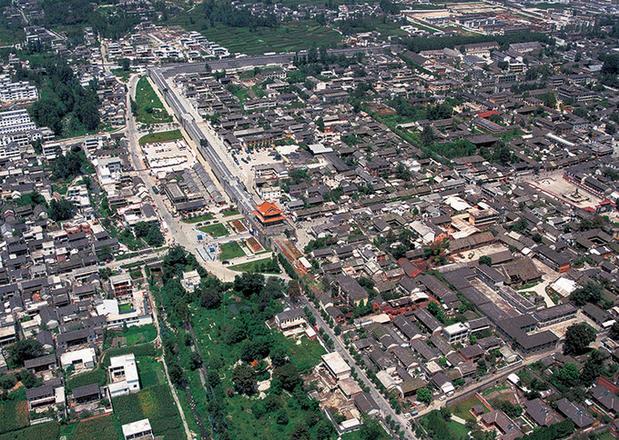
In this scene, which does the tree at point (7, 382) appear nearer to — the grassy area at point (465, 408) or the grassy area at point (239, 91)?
the grassy area at point (465, 408)

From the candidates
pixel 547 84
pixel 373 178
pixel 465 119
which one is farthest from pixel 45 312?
pixel 547 84

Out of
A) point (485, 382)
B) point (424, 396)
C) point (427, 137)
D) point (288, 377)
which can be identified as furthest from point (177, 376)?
point (427, 137)

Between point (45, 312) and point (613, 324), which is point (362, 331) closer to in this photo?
point (613, 324)

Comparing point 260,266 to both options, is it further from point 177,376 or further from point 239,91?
point 239,91

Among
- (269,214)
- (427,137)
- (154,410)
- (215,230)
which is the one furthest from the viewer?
(427,137)

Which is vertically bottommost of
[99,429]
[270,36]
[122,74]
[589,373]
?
[122,74]
